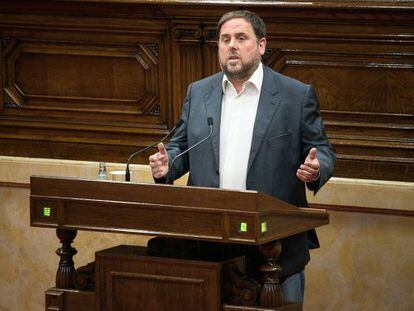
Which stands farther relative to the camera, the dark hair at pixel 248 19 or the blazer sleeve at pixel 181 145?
the blazer sleeve at pixel 181 145

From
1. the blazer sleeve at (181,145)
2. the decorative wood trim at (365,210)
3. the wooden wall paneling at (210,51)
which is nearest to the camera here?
the blazer sleeve at (181,145)

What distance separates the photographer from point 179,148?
4863mm

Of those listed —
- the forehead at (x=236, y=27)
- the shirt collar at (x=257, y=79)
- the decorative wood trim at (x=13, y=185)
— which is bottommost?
the decorative wood trim at (x=13, y=185)

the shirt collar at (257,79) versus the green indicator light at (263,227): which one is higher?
the shirt collar at (257,79)

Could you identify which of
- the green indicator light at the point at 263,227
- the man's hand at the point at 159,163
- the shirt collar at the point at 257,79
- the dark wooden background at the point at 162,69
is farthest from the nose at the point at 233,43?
the dark wooden background at the point at 162,69

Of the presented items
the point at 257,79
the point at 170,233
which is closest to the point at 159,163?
the point at 170,233

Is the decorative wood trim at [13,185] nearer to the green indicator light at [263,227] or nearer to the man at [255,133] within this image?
Answer: the man at [255,133]

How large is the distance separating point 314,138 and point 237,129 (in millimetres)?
314

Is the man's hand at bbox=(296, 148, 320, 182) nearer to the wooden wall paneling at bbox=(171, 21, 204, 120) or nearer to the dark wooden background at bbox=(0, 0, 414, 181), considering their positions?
the dark wooden background at bbox=(0, 0, 414, 181)

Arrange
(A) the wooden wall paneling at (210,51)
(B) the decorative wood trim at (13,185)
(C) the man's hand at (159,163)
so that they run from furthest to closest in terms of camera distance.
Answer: (B) the decorative wood trim at (13,185), (A) the wooden wall paneling at (210,51), (C) the man's hand at (159,163)

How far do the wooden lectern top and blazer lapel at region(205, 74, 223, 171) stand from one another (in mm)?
523

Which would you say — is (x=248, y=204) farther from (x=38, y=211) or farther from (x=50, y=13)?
(x=50, y=13)

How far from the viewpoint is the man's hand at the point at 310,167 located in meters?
4.38

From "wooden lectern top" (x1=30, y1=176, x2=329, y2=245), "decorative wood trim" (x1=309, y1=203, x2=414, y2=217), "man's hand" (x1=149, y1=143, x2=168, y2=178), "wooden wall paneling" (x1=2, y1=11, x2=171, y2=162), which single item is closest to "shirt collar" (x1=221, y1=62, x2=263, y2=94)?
"man's hand" (x1=149, y1=143, x2=168, y2=178)
